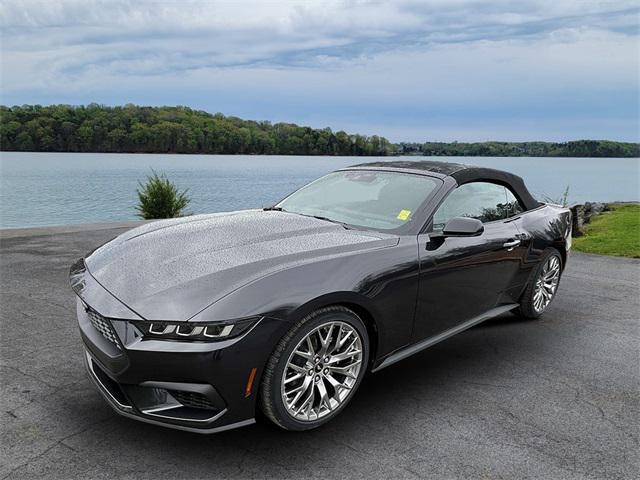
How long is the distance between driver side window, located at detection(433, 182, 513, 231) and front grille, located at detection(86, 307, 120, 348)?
7.36ft

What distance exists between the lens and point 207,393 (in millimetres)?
2572

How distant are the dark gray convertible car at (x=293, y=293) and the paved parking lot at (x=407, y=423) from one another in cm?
25

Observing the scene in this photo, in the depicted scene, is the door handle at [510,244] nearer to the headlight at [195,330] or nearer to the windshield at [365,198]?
the windshield at [365,198]

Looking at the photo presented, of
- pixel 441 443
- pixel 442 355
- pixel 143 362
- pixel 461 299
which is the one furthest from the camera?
pixel 442 355

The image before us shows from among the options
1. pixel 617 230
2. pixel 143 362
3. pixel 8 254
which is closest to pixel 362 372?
pixel 143 362

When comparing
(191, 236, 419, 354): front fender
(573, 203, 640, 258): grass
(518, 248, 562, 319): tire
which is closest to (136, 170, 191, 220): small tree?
(573, 203, 640, 258): grass

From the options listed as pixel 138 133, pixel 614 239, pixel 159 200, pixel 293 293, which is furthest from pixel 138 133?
pixel 293 293

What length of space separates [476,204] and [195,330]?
271 centimetres

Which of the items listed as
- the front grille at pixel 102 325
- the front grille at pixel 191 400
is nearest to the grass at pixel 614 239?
the front grille at pixel 191 400

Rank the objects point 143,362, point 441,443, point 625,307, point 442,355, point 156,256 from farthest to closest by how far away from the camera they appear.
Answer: point 625,307
point 442,355
point 156,256
point 441,443
point 143,362

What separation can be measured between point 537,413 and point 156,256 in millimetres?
2614

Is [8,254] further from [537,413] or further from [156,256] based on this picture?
[537,413]

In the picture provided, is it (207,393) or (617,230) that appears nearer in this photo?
(207,393)

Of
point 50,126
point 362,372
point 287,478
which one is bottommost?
point 287,478
